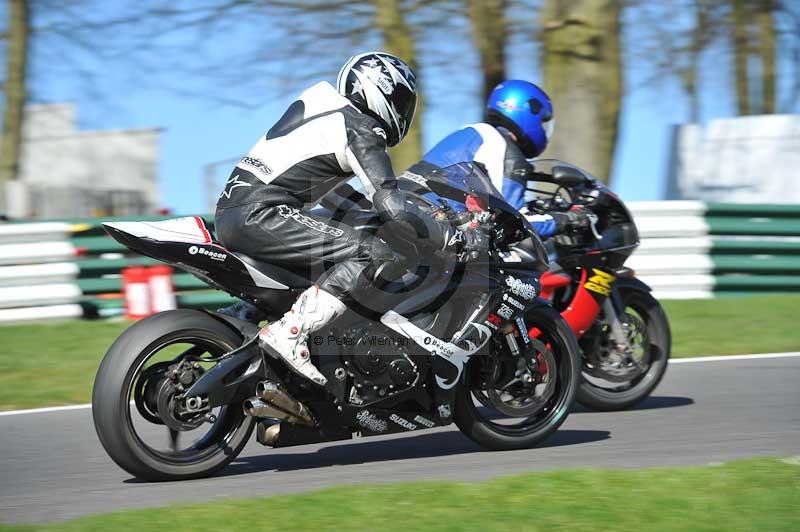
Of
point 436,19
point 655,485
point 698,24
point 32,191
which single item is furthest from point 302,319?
point 32,191

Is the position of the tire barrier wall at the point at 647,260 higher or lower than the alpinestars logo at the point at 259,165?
lower

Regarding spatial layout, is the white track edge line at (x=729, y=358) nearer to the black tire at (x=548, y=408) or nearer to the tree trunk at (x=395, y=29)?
the black tire at (x=548, y=408)

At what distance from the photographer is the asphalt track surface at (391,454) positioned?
5.02 m

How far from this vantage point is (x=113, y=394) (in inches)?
194

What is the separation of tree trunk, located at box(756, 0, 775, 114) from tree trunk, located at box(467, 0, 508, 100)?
4.47 meters

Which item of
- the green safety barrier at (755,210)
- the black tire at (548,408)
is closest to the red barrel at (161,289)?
the black tire at (548,408)

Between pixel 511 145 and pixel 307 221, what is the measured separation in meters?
1.81

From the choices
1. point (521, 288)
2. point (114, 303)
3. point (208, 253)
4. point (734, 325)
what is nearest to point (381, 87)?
point (208, 253)

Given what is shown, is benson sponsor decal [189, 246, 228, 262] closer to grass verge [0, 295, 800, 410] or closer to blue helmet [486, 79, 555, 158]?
blue helmet [486, 79, 555, 158]

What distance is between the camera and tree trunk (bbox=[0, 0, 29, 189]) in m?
18.4

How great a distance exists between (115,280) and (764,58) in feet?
50.8

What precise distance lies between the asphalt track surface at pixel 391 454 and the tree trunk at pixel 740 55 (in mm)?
10366

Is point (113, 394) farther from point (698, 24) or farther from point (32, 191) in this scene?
point (32, 191)

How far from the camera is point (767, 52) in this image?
69.8 feet
